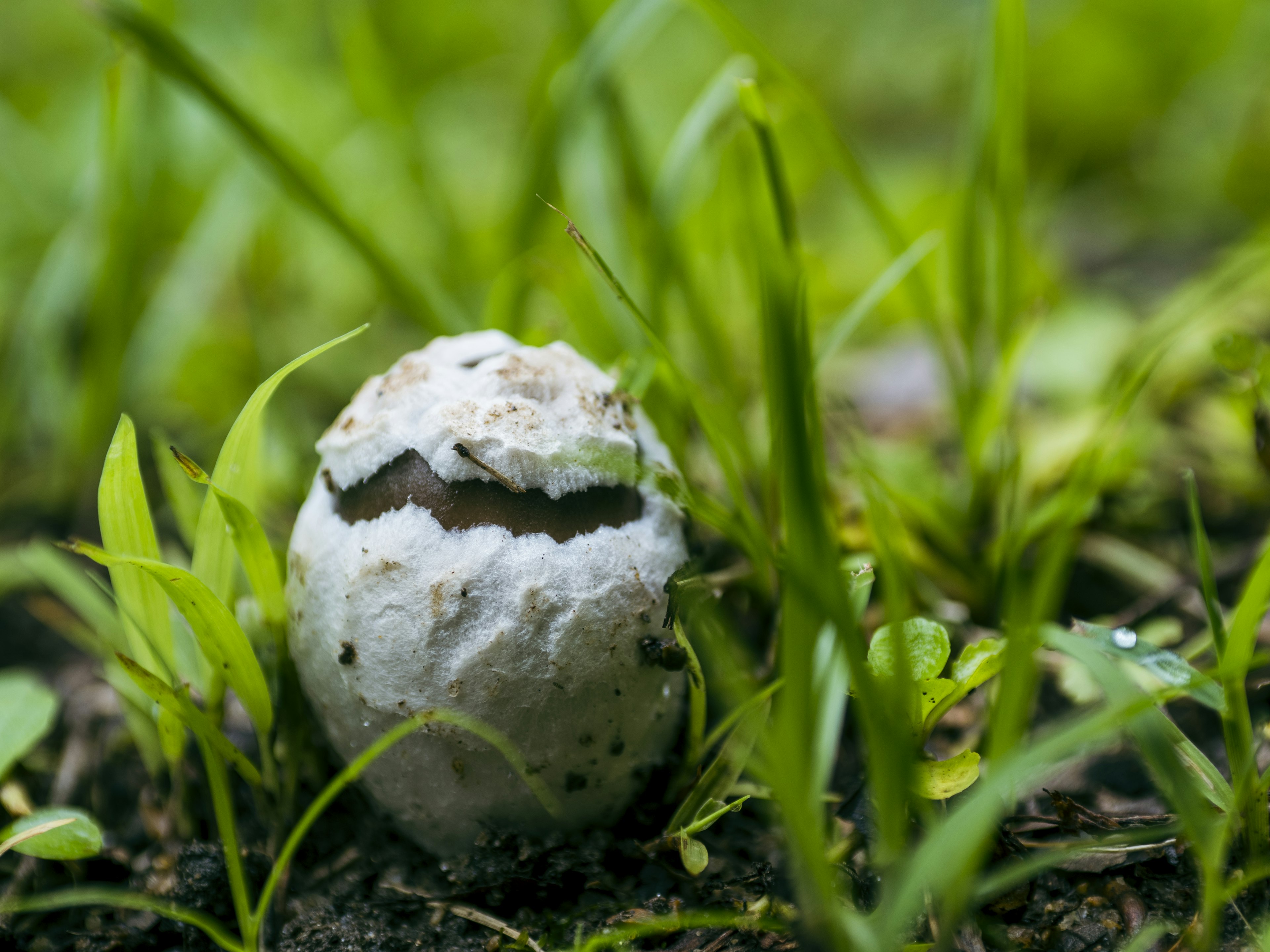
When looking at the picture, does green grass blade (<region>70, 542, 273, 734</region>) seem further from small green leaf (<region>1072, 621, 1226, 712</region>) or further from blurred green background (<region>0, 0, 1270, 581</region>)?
small green leaf (<region>1072, 621, 1226, 712</region>)

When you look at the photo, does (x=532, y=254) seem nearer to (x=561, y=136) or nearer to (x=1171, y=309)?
(x=561, y=136)

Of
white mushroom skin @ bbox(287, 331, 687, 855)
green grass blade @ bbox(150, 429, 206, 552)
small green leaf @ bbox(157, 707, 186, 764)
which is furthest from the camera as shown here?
green grass blade @ bbox(150, 429, 206, 552)

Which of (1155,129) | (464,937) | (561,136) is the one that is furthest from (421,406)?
(1155,129)

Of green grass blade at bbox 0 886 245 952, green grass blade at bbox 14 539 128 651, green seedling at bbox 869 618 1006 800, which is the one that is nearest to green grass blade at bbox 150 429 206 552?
green grass blade at bbox 14 539 128 651

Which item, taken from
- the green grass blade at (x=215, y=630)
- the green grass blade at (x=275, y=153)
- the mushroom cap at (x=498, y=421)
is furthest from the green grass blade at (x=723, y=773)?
the green grass blade at (x=275, y=153)

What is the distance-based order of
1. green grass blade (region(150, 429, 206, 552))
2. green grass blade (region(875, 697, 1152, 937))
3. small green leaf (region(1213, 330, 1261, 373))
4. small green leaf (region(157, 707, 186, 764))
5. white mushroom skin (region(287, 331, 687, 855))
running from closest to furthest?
green grass blade (region(875, 697, 1152, 937)) → white mushroom skin (region(287, 331, 687, 855)) → small green leaf (region(157, 707, 186, 764)) → small green leaf (region(1213, 330, 1261, 373)) → green grass blade (region(150, 429, 206, 552))

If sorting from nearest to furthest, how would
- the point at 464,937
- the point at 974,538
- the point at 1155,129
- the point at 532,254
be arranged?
the point at 464,937 < the point at 974,538 < the point at 532,254 < the point at 1155,129

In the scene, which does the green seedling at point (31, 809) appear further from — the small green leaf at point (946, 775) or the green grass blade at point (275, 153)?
the small green leaf at point (946, 775)
